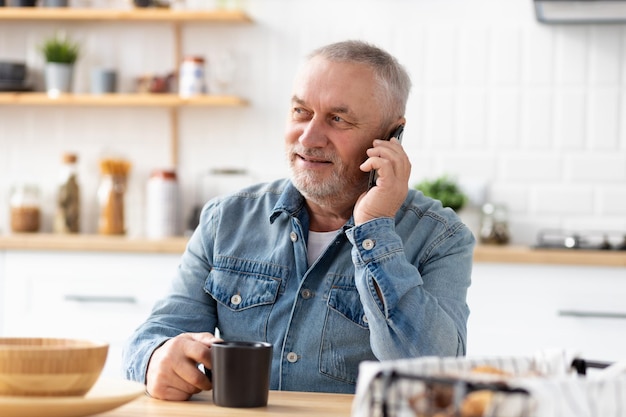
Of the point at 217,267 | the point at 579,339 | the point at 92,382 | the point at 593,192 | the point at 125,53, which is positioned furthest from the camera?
the point at 125,53

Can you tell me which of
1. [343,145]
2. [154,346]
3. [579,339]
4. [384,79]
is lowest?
[579,339]

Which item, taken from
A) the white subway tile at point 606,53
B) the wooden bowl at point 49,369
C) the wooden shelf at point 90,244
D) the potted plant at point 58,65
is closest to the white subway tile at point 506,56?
the white subway tile at point 606,53

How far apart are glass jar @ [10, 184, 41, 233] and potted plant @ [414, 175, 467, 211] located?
4.97ft

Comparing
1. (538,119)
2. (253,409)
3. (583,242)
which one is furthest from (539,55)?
(253,409)

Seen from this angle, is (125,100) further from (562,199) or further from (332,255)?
(332,255)

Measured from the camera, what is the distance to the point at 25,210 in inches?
156

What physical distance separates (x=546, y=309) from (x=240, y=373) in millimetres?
2064

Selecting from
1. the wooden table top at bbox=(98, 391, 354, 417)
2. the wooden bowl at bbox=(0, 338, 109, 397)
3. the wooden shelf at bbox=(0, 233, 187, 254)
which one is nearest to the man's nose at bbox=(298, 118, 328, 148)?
the wooden table top at bbox=(98, 391, 354, 417)

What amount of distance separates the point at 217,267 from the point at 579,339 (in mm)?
1653

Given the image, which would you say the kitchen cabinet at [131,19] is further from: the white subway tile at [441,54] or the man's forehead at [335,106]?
the man's forehead at [335,106]

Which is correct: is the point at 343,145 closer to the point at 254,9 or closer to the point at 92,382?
the point at 92,382

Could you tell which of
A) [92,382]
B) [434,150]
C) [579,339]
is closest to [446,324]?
[92,382]

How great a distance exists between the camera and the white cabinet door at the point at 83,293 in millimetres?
3443

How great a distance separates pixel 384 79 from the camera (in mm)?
1983
